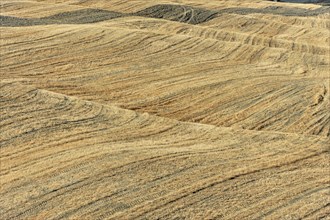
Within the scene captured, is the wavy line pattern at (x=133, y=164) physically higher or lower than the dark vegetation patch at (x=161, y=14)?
lower

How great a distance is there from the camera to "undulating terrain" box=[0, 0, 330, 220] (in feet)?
37.7

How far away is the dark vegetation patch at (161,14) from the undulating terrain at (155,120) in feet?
0.87

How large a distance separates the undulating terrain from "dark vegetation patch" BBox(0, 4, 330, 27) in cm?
26

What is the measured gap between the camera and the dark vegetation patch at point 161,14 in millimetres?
27064

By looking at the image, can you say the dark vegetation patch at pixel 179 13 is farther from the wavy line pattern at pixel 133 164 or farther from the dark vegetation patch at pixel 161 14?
the wavy line pattern at pixel 133 164

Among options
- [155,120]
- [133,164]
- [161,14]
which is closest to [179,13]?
[161,14]

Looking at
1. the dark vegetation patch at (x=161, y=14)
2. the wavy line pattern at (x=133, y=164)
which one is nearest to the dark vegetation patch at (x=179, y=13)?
the dark vegetation patch at (x=161, y=14)

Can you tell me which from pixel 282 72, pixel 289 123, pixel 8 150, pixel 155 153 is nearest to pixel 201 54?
pixel 282 72

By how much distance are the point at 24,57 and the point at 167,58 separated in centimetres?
692

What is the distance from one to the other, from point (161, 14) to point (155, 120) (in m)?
19.4

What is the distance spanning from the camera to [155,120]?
16172 millimetres

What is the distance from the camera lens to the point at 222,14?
36.3 m

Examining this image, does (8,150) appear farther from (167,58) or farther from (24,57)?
(167,58)

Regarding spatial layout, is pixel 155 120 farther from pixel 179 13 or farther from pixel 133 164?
pixel 179 13
